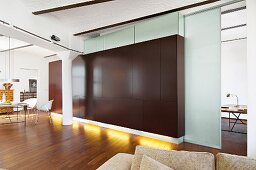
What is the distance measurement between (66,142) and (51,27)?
10.6ft

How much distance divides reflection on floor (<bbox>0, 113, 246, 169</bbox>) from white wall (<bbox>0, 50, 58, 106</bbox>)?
15.4 ft

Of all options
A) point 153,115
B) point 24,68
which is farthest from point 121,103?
point 24,68

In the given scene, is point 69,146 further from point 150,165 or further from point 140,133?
point 150,165

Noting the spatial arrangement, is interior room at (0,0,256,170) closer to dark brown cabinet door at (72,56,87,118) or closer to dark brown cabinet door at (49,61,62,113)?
dark brown cabinet door at (72,56,87,118)

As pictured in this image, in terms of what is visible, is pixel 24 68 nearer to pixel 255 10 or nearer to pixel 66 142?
pixel 66 142

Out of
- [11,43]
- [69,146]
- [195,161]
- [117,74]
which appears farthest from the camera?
[11,43]

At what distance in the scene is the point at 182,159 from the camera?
1381mm

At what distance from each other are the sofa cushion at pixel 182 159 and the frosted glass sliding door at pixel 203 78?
278 cm

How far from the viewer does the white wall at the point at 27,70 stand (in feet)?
30.0

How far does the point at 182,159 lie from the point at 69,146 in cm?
320

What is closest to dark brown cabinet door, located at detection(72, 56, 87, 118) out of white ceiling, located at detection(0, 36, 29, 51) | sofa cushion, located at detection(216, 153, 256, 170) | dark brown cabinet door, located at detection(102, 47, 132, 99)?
dark brown cabinet door, located at detection(102, 47, 132, 99)

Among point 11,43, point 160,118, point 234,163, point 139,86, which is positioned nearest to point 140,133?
point 160,118

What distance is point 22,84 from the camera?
973 centimetres

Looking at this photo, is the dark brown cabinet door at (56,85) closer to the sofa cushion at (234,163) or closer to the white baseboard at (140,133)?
the white baseboard at (140,133)
